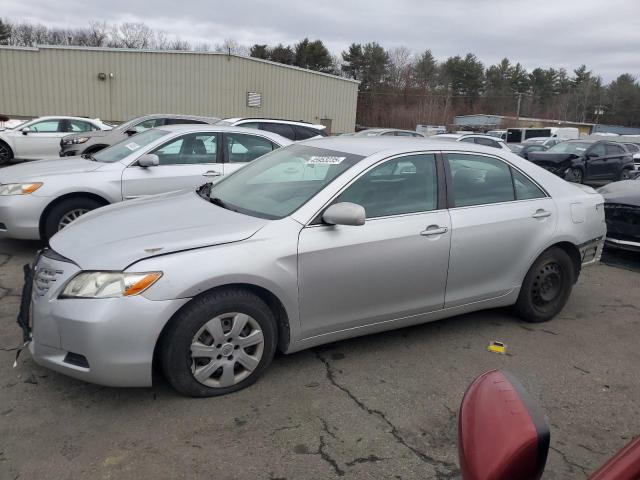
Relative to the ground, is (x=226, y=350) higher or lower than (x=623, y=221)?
lower

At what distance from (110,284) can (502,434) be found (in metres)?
2.24


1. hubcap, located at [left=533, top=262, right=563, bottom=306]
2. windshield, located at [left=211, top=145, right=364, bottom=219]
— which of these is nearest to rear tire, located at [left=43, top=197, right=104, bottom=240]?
windshield, located at [left=211, top=145, right=364, bottom=219]

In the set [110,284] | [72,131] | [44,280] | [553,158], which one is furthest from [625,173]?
[44,280]

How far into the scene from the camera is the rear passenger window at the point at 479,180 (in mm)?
4027

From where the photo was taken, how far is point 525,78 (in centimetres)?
9119

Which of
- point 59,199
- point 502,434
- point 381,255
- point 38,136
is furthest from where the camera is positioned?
point 38,136

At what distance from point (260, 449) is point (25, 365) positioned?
1823 mm

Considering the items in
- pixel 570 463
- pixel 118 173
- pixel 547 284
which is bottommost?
pixel 570 463

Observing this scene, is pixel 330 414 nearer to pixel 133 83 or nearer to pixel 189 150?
pixel 189 150

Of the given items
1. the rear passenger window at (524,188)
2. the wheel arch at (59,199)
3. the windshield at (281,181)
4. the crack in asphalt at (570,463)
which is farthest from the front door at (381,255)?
the wheel arch at (59,199)

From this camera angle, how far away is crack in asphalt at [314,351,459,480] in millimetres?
2621

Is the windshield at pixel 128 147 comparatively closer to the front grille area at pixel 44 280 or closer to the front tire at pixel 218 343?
the front grille area at pixel 44 280

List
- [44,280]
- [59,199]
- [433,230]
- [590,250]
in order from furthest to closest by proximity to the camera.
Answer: [59,199]
[590,250]
[433,230]
[44,280]

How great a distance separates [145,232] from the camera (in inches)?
125
